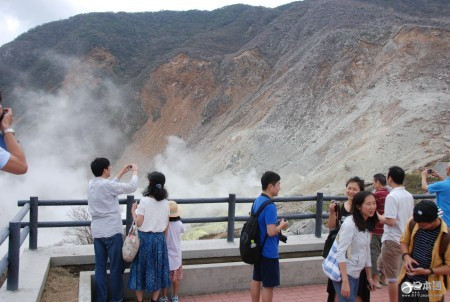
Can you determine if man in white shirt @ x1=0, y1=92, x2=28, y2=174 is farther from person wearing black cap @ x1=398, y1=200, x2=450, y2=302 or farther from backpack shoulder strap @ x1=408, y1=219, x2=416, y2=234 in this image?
backpack shoulder strap @ x1=408, y1=219, x2=416, y2=234

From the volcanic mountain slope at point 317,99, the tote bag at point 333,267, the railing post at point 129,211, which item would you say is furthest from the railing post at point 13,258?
the volcanic mountain slope at point 317,99

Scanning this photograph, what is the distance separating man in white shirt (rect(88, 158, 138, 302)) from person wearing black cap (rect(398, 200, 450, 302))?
9.88 feet

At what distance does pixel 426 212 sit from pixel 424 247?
1.28 feet

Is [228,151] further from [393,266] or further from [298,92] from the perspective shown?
[393,266]

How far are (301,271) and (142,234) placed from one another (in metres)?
2.59

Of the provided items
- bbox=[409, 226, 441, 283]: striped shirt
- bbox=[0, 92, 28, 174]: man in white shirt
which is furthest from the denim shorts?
bbox=[0, 92, 28, 174]: man in white shirt

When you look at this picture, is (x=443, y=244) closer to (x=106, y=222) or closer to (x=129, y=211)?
(x=106, y=222)

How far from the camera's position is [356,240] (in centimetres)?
442

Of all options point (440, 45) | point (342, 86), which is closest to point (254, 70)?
point (342, 86)

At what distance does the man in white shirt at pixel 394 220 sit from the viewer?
5180 mm

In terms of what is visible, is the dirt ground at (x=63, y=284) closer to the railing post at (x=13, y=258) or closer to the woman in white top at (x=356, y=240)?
the railing post at (x=13, y=258)

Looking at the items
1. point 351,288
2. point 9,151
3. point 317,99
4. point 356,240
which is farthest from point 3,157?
point 317,99

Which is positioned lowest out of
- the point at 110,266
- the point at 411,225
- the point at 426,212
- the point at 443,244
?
the point at 110,266

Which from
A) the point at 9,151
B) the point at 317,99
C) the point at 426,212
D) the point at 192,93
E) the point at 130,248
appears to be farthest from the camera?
the point at 192,93
